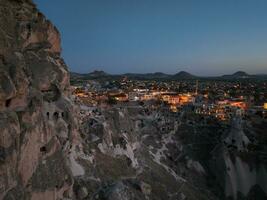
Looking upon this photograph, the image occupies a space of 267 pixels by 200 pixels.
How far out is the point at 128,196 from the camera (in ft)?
→ 120

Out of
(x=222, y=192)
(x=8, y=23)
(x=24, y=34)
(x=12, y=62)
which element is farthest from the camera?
(x=222, y=192)

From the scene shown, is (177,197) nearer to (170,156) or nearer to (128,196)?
(128,196)

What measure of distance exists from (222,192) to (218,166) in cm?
518

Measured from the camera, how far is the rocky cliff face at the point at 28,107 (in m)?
19.7

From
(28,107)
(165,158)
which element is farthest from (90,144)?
(28,107)

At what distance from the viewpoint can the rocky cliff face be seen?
19.7 meters

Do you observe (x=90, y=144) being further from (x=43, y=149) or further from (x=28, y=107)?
(x=28, y=107)

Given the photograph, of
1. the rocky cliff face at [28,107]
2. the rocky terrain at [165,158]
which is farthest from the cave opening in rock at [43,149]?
the rocky terrain at [165,158]

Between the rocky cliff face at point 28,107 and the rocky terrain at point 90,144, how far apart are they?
2.4 inches

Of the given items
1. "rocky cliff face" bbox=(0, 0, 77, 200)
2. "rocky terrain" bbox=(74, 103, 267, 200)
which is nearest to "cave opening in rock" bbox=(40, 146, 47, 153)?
"rocky cliff face" bbox=(0, 0, 77, 200)

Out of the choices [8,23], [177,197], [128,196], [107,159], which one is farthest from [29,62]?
[177,197]

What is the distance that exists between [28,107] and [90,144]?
891 inches

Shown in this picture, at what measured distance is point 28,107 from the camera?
2230cm

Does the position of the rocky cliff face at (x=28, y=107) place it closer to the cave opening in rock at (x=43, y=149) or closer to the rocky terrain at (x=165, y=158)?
the cave opening in rock at (x=43, y=149)
